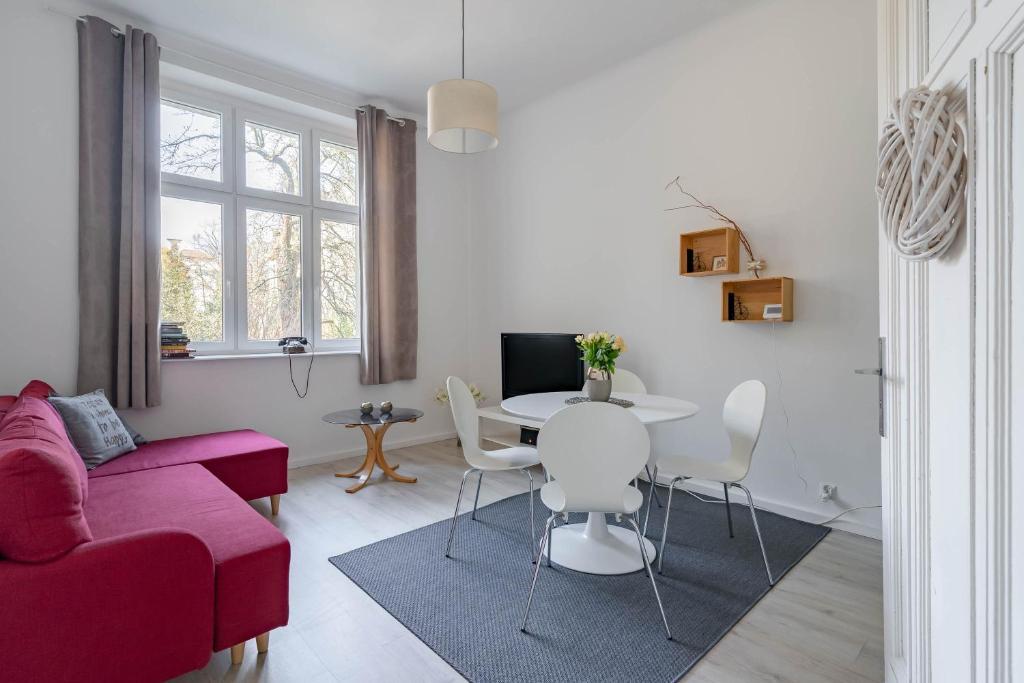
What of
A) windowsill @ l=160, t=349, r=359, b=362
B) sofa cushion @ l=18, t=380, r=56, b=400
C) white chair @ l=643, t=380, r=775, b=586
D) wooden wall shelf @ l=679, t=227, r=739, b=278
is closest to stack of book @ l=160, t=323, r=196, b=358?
windowsill @ l=160, t=349, r=359, b=362

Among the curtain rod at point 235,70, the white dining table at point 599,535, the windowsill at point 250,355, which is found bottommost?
the white dining table at point 599,535

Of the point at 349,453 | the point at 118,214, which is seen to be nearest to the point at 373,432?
the point at 349,453

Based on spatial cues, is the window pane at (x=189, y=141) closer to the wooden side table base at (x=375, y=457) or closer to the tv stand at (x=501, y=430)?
the wooden side table base at (x=375, y=457)

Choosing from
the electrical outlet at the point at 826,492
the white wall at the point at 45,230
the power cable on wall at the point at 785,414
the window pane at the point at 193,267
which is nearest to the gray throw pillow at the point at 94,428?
the white wall at the point at 45,230

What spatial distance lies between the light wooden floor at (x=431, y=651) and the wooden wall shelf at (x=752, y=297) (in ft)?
4.26

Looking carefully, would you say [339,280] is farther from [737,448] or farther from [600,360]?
[737,448]

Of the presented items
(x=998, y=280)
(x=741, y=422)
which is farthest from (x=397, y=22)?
(x=998, y=280)

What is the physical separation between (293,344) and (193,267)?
2.96 ft

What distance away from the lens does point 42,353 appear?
3031 millimetres

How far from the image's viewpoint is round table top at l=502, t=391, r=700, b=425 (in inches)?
89.7

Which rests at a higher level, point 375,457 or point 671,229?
point 671,229

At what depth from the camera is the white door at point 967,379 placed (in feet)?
2.59

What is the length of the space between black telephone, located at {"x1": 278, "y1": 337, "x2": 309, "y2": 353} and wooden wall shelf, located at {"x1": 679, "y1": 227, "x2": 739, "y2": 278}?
300 cm

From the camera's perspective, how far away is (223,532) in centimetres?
180
